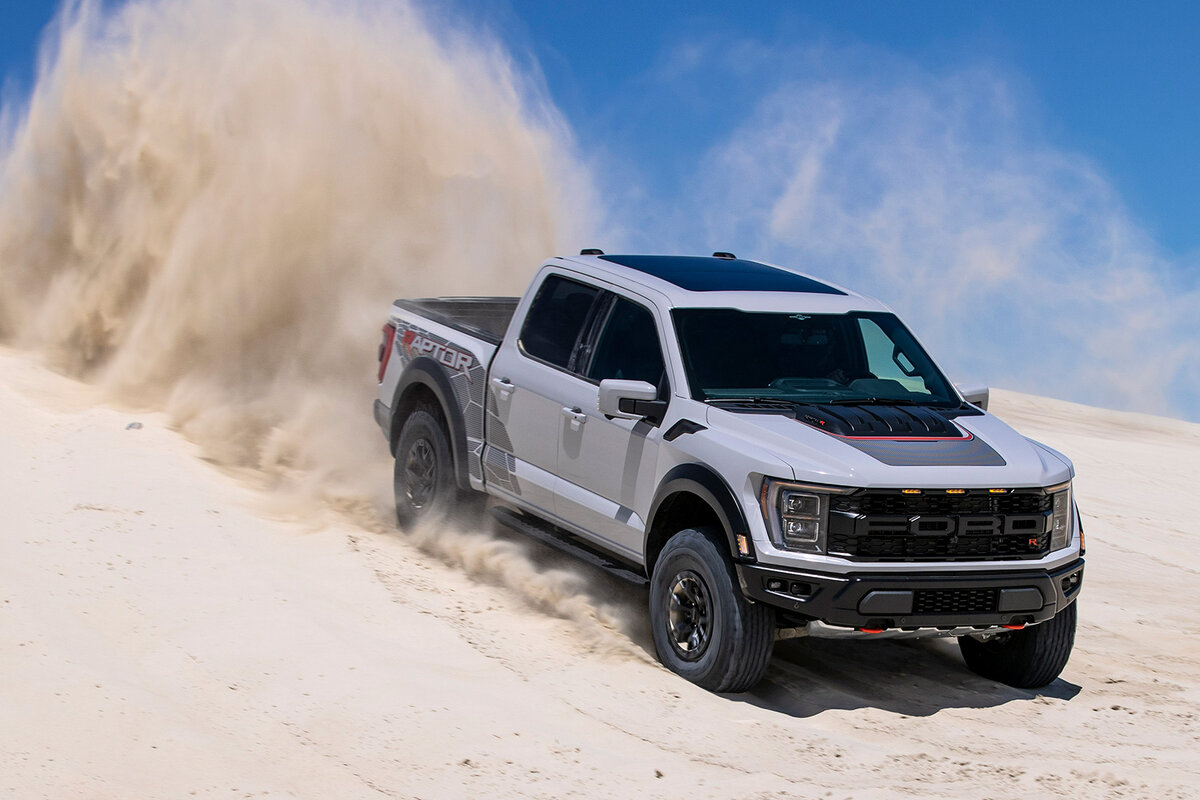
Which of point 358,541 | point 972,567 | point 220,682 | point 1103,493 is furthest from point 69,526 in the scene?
point 1103,493

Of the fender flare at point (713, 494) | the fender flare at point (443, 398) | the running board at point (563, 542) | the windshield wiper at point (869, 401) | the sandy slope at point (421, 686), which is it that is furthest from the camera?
the fender flare at point (443, 398)

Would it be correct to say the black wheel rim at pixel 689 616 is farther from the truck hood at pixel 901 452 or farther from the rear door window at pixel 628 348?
the rear door window at pixel 628 348

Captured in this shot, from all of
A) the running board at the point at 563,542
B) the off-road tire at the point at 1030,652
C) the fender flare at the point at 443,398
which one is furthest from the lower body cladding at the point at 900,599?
the fender flare at the point at 443,398

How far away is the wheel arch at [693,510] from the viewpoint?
6.04 metres

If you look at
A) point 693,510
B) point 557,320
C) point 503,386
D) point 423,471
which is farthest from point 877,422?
point 423,471

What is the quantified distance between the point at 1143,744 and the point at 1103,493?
7.42 meters

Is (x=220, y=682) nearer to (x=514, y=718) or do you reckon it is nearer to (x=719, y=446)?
(x=514, y=718)

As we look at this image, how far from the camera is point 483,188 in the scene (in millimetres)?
14117

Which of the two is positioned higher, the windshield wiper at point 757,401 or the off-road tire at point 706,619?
the windshield wiper at point 757,401

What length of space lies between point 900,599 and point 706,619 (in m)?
0.88

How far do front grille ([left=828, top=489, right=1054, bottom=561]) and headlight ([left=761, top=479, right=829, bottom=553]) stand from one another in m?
0.06

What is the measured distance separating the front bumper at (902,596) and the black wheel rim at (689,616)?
35cm

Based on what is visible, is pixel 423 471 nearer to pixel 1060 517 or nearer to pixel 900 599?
pixel 900 599

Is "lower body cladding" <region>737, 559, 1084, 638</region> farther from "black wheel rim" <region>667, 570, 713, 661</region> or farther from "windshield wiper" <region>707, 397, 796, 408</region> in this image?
"windshield wiper" <region>707, 397, 796, 408</region>
